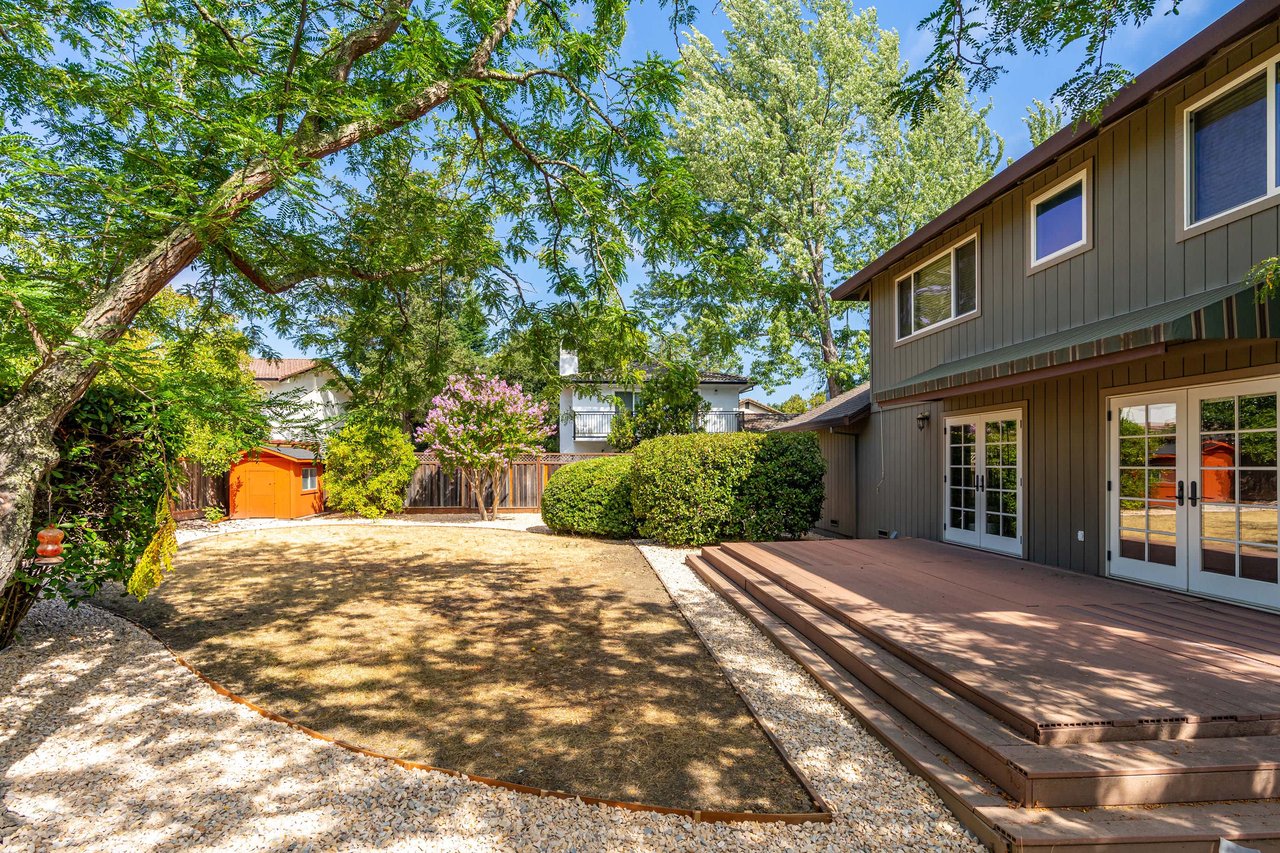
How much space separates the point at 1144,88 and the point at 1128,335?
8.06 feet

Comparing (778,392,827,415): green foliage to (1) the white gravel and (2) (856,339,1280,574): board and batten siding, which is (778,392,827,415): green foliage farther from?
(1) the white gravel

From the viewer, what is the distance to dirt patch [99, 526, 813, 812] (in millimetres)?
2869

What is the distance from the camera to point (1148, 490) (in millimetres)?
5309

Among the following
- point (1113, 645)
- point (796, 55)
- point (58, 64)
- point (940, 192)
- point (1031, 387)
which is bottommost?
point (1113, 645)

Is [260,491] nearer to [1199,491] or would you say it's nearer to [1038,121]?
[1199,491]

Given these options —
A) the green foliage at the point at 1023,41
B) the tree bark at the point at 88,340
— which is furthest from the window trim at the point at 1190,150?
the tree bark at the point at 88,340

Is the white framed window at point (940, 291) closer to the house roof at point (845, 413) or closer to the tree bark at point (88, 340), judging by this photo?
the house roof at point (845, 413)

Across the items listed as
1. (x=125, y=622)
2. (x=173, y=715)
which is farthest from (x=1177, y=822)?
(x=125, y=622)

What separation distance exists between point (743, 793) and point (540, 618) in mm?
3334

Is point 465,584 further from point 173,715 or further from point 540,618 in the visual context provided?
point 173,715

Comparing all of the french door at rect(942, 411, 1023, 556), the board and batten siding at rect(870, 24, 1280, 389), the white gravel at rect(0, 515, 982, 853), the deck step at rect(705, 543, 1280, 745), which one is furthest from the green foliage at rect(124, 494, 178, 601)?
the french door at rect(942, 411, 1023, 556)

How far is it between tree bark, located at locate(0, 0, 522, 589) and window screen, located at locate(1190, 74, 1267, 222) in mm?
6044

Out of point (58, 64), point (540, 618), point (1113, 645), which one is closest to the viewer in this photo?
point (1113, 645)

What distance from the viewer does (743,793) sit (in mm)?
2604
